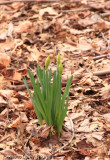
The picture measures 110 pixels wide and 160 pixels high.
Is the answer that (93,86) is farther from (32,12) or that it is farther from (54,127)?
(32,12)

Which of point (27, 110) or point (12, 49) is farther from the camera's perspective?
point (12, 49)

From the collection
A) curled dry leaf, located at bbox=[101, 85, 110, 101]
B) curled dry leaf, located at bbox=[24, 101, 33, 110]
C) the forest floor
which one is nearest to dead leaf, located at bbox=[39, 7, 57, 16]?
the forest floor

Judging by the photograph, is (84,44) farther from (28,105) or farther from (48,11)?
(28,105)

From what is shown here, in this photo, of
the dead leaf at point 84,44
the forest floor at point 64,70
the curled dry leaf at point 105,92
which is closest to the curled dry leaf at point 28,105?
the forest floor at point 64,70

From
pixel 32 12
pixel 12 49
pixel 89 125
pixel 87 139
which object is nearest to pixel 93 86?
pixel 89 125

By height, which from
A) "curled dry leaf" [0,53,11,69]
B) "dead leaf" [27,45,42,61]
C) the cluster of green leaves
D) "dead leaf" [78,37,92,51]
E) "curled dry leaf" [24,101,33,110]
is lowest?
"dead leaf" [78,37,92,51]

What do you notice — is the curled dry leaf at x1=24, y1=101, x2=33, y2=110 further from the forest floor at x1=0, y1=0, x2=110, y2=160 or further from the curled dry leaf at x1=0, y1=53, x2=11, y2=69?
the curled dry leaf at x1=0, y1=53, x2=11, y2=69

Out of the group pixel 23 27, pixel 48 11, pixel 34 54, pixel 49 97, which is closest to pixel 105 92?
pixel 49 97

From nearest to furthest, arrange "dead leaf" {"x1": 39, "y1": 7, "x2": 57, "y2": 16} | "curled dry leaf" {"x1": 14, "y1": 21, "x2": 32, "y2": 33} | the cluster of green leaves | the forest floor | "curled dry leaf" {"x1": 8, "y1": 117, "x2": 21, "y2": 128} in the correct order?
the cluster of green leaves → the forest floor → "curled dry leaf" {"x1": 8, "y1": 117, "x2": 21, "y2": 128} → "curled dry leaf" {"x1": 14, "y1": 21, "x2": 32, "y2": 33} → "dead leaf" {"x1": 39, "y1": 7, "x2": 57, "y2": 16}
